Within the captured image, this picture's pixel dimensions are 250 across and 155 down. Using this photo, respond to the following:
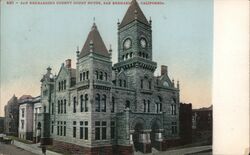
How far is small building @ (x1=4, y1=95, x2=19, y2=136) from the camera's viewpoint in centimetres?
400

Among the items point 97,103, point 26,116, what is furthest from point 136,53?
point 26,116

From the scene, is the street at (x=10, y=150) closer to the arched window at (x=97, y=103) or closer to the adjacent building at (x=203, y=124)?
the arched window at (x=97, y=103)

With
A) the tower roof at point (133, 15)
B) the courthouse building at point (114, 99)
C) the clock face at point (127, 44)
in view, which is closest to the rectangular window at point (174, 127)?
the courthouse building at point (114, 99)

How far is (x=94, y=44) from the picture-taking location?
384 centimetres

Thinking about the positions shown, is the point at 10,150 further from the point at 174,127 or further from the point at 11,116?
the point at 174,127

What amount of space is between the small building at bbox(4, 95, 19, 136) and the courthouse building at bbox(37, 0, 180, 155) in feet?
0.98

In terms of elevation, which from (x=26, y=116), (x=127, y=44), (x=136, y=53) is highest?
(x=127, y=44)

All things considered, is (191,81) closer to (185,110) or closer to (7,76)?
(185,110)

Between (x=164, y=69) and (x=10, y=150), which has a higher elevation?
(x=164, y=69)

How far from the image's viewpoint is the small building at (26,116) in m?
3.96

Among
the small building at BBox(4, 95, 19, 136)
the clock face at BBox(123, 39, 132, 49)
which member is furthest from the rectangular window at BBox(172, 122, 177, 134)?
the small building at BBox(4, 95, 19, 136)

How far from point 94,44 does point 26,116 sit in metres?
1.20

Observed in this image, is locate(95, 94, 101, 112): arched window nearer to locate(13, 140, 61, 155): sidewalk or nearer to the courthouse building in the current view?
the courthouse building

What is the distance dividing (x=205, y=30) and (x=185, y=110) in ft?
3.12
